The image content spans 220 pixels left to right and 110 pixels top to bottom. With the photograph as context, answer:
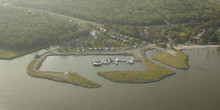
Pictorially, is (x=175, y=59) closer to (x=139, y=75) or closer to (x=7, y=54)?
(x=139, y=75)

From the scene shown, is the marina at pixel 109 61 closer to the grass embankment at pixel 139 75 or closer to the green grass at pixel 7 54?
the grass embankment at pixel 139 75

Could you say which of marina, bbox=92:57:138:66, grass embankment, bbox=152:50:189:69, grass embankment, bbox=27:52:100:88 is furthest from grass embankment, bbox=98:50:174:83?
marina, bbox=92:57:138:66

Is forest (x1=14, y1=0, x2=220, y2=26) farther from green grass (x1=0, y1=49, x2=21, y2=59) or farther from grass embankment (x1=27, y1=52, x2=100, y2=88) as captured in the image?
grass embankment (x1=27, y1=52, x2=100, y2=88)

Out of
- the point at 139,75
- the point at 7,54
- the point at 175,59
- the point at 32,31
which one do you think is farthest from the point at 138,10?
the point at 7,54

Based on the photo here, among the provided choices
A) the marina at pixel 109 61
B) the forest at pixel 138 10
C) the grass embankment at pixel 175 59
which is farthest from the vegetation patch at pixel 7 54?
the forest at pixel 138 10

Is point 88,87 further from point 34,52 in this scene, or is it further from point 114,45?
point 34,52

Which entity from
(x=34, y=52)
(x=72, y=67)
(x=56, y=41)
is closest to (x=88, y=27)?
(x=56, y=41)
